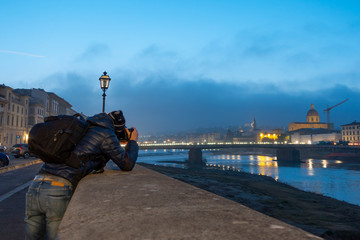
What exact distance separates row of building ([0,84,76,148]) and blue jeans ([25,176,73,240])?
47.7 m

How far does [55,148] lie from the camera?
2436 mm

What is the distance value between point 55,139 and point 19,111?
61.4 m

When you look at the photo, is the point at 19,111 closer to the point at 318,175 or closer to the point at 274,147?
the point at 318,175

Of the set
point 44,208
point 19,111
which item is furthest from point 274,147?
point 44,208

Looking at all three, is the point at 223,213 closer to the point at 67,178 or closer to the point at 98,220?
the point at 98,220

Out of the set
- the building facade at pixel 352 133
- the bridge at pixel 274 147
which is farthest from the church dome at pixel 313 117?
the bridge at pixel 274 147

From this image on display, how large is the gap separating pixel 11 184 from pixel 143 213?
10039 millimetres

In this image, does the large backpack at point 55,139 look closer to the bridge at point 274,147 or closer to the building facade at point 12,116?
the building facade at point 12,116

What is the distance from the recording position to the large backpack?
2.43m

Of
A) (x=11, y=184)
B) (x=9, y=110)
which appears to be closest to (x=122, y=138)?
(x=11, y=184)

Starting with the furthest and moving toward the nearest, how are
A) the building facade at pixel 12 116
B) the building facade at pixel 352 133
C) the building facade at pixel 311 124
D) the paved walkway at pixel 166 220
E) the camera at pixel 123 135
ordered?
the building facade at pixel 311 124 < the building facade at pixel 352 133 < the building facade at pixel 12 116 < the camera at pixel 123 135 < the paved walkway at pixel 166 220

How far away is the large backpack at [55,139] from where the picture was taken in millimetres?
2426

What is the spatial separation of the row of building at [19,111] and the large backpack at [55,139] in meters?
47.7

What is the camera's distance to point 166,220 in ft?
5.35
